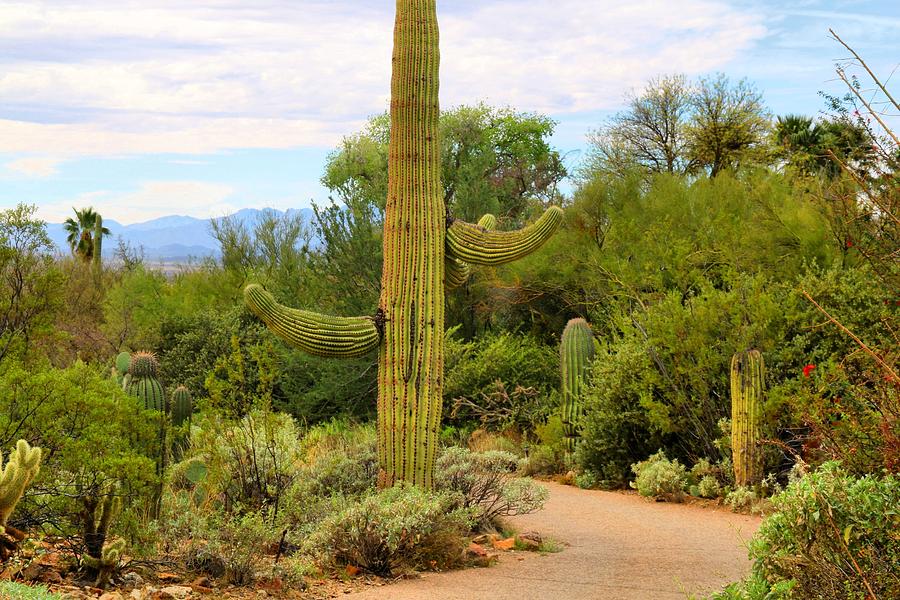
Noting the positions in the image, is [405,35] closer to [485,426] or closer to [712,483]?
[712,483]

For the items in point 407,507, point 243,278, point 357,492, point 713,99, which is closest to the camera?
point 407,507

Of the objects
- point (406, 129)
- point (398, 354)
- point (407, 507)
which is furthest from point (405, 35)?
point (407, 507)

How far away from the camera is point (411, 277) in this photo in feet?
28.1

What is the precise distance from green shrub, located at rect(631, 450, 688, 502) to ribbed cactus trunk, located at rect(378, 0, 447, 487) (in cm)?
373

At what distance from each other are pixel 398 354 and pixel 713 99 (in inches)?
985

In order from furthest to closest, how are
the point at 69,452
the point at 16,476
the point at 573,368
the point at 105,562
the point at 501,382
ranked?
the point at 501,382 < the point at 573,368 < the point at 69,452 < the point at 105,562 < the point at 16,476

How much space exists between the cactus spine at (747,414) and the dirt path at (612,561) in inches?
23.5

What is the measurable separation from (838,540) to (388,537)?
132 inches

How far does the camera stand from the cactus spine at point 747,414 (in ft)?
35.7

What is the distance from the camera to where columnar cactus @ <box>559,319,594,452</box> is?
1378 centimetres

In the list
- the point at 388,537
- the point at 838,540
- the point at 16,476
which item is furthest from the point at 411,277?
the point at 838,540

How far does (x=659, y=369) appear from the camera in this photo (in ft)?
40.4

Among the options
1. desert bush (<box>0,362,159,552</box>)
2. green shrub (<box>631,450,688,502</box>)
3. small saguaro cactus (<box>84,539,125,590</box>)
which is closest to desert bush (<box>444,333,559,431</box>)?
green shrub (<box>631,450,688,502</box>)

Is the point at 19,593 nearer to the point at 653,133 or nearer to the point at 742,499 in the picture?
the point at 742,499
